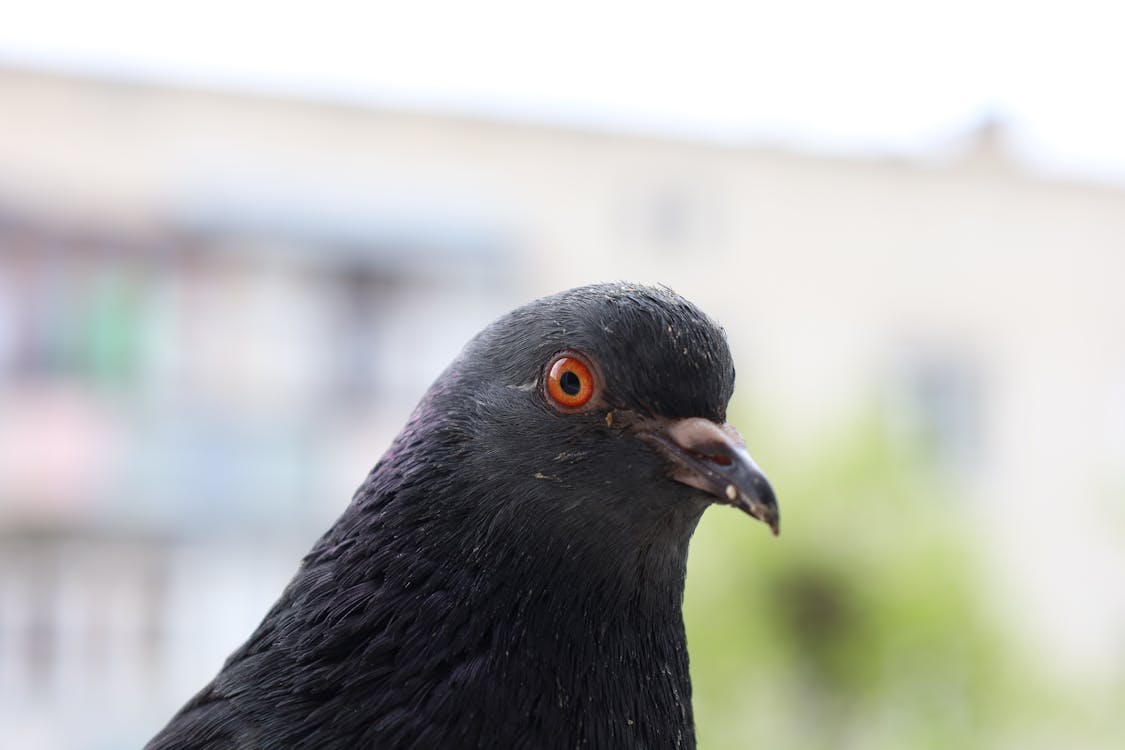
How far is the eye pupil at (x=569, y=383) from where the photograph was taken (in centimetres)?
195

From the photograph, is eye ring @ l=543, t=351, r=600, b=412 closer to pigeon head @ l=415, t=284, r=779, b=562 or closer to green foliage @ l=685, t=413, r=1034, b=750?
pigeon head @ l=415, t=284, r=779, b=562

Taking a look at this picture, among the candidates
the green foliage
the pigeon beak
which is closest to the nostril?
the pigeon beak

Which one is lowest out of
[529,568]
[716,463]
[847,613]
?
[847,613]

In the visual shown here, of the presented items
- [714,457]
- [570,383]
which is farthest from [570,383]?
[714,457]

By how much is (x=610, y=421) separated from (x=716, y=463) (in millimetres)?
185

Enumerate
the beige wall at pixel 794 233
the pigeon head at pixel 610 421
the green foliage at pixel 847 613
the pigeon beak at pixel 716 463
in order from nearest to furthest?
the pigeon beak at pixel 716 463 → the pigeon head at pixel 610 421 → the green foliage at pixel 847 613 → the beige wall at pixel 794 233

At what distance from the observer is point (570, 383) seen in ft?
6.42

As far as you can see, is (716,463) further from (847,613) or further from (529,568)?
(847,613)

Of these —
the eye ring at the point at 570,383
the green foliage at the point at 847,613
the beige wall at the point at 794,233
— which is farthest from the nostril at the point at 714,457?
the beige wall at the point at 794,233

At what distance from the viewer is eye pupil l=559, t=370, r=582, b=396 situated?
1953 millimetres

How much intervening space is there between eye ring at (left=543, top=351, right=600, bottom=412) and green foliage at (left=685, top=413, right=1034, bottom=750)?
340 inches

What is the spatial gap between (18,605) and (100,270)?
386cm

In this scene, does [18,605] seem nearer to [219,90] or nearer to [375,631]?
[219,90]

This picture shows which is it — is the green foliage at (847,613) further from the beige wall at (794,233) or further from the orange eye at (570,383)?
the orange eye at (570,383)
